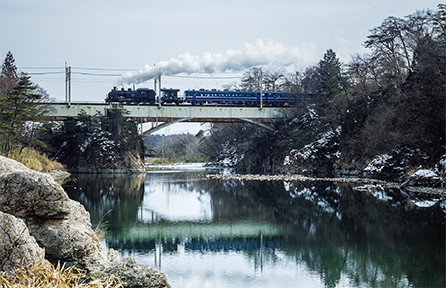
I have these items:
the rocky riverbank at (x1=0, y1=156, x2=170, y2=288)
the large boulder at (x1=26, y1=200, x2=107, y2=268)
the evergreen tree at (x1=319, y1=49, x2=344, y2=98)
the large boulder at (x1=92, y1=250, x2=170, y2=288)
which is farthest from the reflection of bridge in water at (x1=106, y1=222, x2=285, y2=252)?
the evergreen tree at (x1=319, y1=49, x2=344, y2=98)

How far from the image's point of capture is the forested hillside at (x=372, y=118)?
28234 mm

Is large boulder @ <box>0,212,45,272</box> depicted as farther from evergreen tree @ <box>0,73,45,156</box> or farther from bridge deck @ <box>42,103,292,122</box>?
bridge deck @ <box>42,103,292,122</box>

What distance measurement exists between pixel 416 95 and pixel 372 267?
19.6 metres

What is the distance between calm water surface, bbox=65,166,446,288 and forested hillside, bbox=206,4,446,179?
Result: 6533 mm

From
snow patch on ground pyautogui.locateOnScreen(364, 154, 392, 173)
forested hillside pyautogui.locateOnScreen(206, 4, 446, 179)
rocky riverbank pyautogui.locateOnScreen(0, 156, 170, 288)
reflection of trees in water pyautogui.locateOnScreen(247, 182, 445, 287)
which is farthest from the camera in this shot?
snow patch on ground pyautogui.locateOnScreen(364, 154, 392, 173)

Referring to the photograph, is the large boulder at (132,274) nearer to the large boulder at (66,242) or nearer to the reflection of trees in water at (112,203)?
the large boulder at (66,242)

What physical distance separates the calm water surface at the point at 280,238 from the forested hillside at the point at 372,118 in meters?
6.53

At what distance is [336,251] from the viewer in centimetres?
1157

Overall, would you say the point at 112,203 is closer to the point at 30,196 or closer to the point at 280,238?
the point at 280,238

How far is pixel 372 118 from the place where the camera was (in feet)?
129

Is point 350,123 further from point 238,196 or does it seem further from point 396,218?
point 396,218

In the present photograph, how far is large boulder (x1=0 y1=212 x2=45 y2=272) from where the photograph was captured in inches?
158

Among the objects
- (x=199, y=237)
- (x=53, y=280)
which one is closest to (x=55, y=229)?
(x=53, y=280)

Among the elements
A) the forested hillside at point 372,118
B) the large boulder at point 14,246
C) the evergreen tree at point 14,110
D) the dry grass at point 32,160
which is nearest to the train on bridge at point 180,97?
the forested hillside at point 372,118
